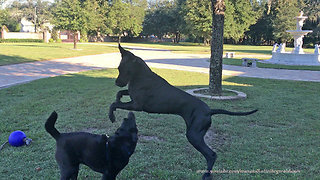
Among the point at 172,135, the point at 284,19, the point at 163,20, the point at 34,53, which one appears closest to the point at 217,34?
the point at 172,135

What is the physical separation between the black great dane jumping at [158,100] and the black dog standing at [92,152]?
0.34 m

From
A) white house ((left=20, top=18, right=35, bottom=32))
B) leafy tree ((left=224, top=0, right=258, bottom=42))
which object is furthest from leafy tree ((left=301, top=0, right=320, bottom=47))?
white house ((left=20, top=18, right=35, bottom=32))

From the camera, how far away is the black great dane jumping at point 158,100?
106 inches

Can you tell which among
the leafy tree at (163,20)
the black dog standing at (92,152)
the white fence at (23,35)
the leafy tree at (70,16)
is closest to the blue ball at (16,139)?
the black dog standing at (92,152)

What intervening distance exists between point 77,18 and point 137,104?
2937cm

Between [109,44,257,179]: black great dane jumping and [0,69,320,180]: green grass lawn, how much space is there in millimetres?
1129

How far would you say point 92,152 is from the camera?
2523mm

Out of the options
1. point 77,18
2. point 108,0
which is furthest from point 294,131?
point 108,0

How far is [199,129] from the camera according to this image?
270 cm

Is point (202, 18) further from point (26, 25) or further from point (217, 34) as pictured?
point (26, 25)

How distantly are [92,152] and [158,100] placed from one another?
781mm

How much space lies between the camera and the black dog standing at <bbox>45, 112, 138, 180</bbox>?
247 centimetres

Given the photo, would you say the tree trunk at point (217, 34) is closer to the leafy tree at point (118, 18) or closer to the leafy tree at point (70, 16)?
the leafy tree at point (70, 16)

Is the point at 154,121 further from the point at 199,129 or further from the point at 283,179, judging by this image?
the point at 199,129
